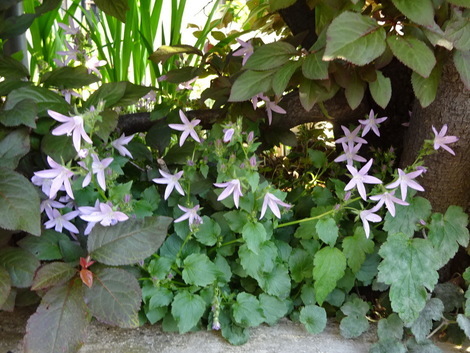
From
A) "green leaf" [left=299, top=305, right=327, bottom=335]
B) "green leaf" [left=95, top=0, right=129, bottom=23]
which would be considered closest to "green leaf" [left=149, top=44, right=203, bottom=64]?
"green leaf" [left=95, top=0, right=129, bottom=23]

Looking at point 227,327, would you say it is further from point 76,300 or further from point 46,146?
point 46,146

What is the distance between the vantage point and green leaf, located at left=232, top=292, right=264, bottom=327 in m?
1.21

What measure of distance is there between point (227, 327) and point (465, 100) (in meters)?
0.76

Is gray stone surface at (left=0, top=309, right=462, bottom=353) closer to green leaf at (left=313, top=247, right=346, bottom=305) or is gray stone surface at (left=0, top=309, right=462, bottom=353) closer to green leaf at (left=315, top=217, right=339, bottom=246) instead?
green leaf at (left=313, top=247, right=346, bottom=305)

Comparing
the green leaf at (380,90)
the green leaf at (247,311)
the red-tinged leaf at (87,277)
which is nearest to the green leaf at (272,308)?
the green leaf at (247,311)

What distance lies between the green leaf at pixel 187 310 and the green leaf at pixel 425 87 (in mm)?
637

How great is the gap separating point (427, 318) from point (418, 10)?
2.30 feet

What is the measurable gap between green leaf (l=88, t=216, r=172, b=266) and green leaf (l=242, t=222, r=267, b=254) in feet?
0.64

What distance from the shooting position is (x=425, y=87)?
1051 mm

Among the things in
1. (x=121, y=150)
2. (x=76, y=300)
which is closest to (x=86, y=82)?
(x=121, y=150)

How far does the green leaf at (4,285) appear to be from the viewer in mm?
1003

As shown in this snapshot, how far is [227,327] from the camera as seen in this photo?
48.2 inches

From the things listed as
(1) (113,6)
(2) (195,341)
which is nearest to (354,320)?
(2) (195,341)

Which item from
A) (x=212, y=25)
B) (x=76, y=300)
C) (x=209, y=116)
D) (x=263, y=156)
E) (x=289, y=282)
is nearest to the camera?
(x=76, y=300)
